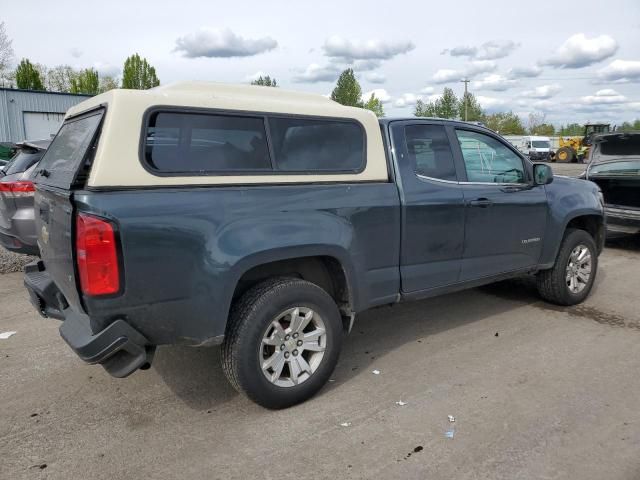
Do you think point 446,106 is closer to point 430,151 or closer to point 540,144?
point 540,144

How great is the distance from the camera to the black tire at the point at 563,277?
522cm

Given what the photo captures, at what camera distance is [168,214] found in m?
2.79

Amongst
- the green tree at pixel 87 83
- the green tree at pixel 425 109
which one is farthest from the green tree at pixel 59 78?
the green tree at pixel 425 109

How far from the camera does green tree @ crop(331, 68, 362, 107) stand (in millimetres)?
48572

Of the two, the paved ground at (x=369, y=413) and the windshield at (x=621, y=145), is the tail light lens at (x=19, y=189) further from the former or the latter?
the windshield at (x=621, y=145)

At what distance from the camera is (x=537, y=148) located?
42594mm

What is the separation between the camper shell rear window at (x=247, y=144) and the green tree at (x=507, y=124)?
8237 centimetres

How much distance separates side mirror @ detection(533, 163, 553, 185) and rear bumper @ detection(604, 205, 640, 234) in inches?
143

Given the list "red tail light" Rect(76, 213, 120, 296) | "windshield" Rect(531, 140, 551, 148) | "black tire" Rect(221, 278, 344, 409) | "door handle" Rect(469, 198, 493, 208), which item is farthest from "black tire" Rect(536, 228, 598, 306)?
"windshield" Rect(531, 140, 551, 148)

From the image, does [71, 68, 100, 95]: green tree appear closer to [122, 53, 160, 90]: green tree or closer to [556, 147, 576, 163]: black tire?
[122, 53, 160, 90]: green tree

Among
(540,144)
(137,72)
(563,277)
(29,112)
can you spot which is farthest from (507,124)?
(563,277)

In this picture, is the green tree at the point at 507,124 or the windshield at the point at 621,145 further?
the green tree at the point at 507,124

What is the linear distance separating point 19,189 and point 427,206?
4515 mm

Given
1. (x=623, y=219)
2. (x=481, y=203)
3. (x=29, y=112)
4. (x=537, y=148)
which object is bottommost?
(x=623, y=219)
